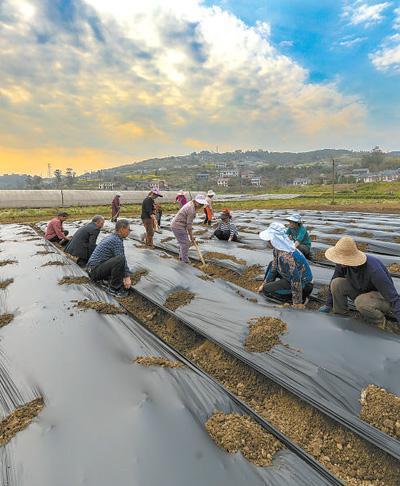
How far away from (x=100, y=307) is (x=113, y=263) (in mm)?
1148

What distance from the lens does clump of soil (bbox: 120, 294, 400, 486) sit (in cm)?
199

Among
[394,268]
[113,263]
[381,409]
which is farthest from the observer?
[394,268]

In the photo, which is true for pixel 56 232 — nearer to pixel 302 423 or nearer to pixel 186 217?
pixel 186 217

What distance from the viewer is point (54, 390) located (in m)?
2.25

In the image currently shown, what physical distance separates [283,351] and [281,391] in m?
0.34

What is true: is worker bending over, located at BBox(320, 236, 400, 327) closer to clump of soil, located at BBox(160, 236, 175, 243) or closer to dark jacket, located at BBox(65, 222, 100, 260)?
dark jacket, located at BBox(65, 222, 100, 260)

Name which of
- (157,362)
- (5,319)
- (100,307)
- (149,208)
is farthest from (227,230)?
(157,362)

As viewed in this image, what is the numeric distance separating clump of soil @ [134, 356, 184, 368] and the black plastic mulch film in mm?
70

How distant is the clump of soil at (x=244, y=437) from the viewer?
1.82 m

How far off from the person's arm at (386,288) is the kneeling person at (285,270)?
0.92 meters

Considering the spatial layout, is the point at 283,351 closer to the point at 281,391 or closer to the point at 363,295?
the point at 281,391

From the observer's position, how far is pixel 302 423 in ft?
7.93

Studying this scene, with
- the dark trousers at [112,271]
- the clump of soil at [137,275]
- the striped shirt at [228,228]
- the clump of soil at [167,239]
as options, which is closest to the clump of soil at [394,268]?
the striped shirt at [228,228]

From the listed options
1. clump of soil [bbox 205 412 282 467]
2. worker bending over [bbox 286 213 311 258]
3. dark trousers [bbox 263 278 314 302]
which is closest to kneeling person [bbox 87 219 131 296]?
dark trousers [bbox 263 278 314 302]
